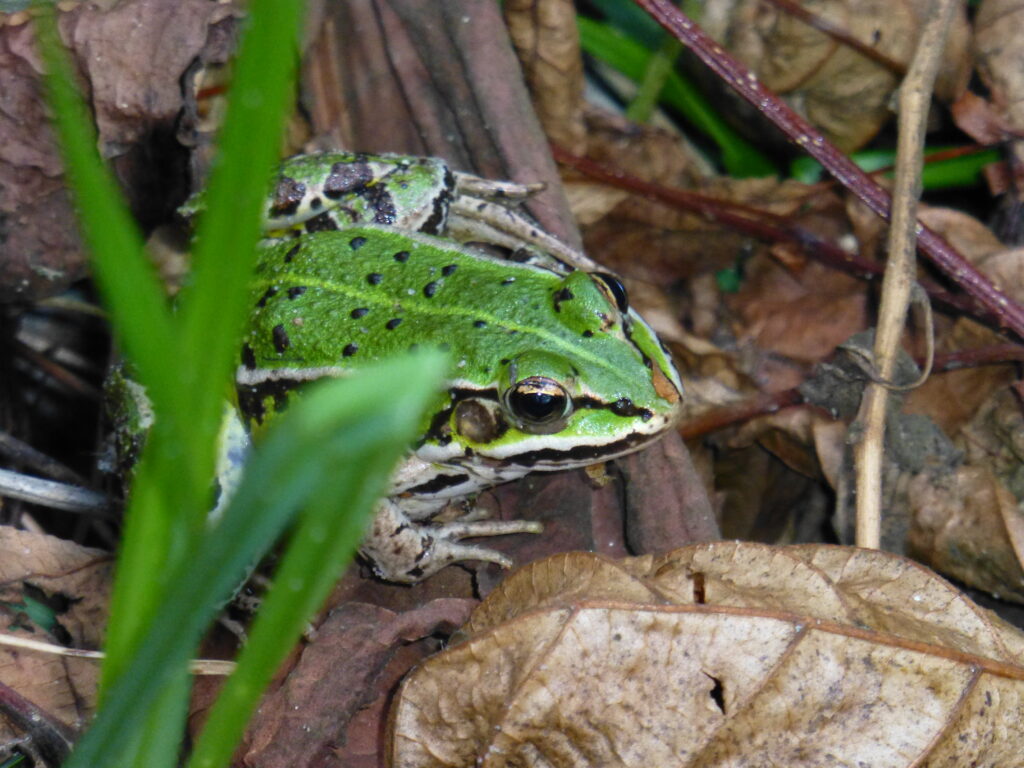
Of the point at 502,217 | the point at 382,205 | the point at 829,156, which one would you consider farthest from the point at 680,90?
the point at 382,205

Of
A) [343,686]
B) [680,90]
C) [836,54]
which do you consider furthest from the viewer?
[680,90]

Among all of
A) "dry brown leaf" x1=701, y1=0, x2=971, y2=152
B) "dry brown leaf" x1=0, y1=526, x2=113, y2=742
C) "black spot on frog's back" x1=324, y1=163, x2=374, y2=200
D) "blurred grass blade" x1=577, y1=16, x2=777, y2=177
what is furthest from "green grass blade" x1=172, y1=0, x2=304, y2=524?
"dry brown leaf" x1=701, y1=0, x2=971, y2=152

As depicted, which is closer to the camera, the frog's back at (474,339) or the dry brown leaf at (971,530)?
the frog's back at (474,339)

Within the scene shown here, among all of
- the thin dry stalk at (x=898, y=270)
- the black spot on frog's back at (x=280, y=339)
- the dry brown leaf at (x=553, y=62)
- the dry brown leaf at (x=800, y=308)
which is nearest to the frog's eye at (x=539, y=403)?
the black spot on frog's back at (x=280, y=339)

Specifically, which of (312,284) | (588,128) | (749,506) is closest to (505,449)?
(312,284)

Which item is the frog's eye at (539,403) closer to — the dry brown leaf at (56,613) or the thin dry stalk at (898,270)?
the thin dry stalk at (898,270)

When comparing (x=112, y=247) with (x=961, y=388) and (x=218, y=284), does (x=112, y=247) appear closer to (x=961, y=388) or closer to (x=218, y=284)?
(x=218, y=284)

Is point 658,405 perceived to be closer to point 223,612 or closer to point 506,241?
point 506,241
